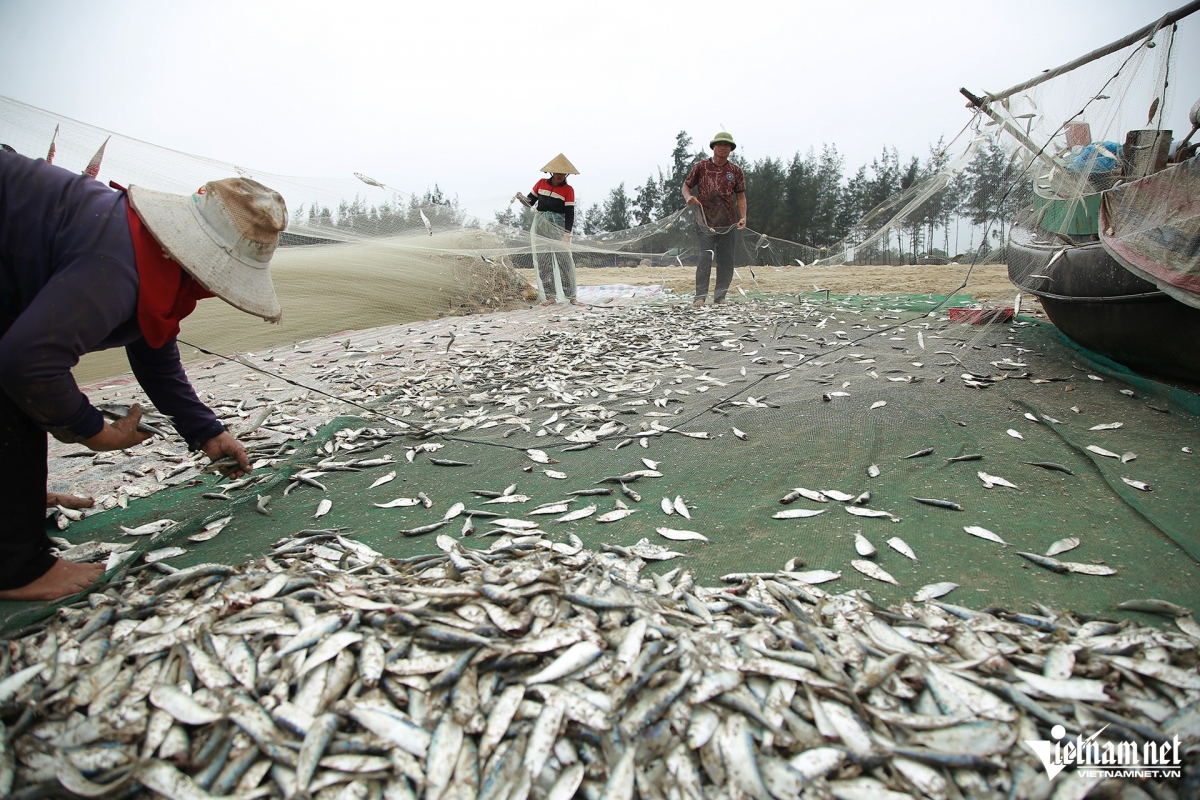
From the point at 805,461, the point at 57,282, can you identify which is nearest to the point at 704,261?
the point at 805,461

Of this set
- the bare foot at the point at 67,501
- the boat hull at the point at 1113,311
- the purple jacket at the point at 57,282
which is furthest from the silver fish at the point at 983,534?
the bare foot at the point at 67,501

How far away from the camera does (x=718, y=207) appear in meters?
6.53

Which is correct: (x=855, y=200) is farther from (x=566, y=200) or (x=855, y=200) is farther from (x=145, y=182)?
(x=145, y=182)

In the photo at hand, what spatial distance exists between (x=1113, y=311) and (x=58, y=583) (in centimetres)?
442

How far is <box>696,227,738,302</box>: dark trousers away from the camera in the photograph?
6711 mm

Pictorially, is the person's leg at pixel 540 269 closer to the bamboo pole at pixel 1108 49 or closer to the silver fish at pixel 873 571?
the bamboo pole at pixel 1108 49

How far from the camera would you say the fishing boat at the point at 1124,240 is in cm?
255

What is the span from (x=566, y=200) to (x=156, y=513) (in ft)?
20.4

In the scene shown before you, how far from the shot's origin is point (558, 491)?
2160 mm

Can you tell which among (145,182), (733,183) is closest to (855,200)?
(733,183)

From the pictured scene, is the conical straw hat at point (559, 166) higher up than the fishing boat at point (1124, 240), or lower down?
higher up

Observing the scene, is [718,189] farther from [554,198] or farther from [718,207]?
[554,198]

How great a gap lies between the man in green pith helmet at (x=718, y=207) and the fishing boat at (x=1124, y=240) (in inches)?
111

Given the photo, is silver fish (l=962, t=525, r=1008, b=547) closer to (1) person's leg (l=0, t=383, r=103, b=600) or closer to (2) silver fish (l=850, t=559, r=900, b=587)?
(2) silver fish (l=850, t=559, r=900, b=587)
